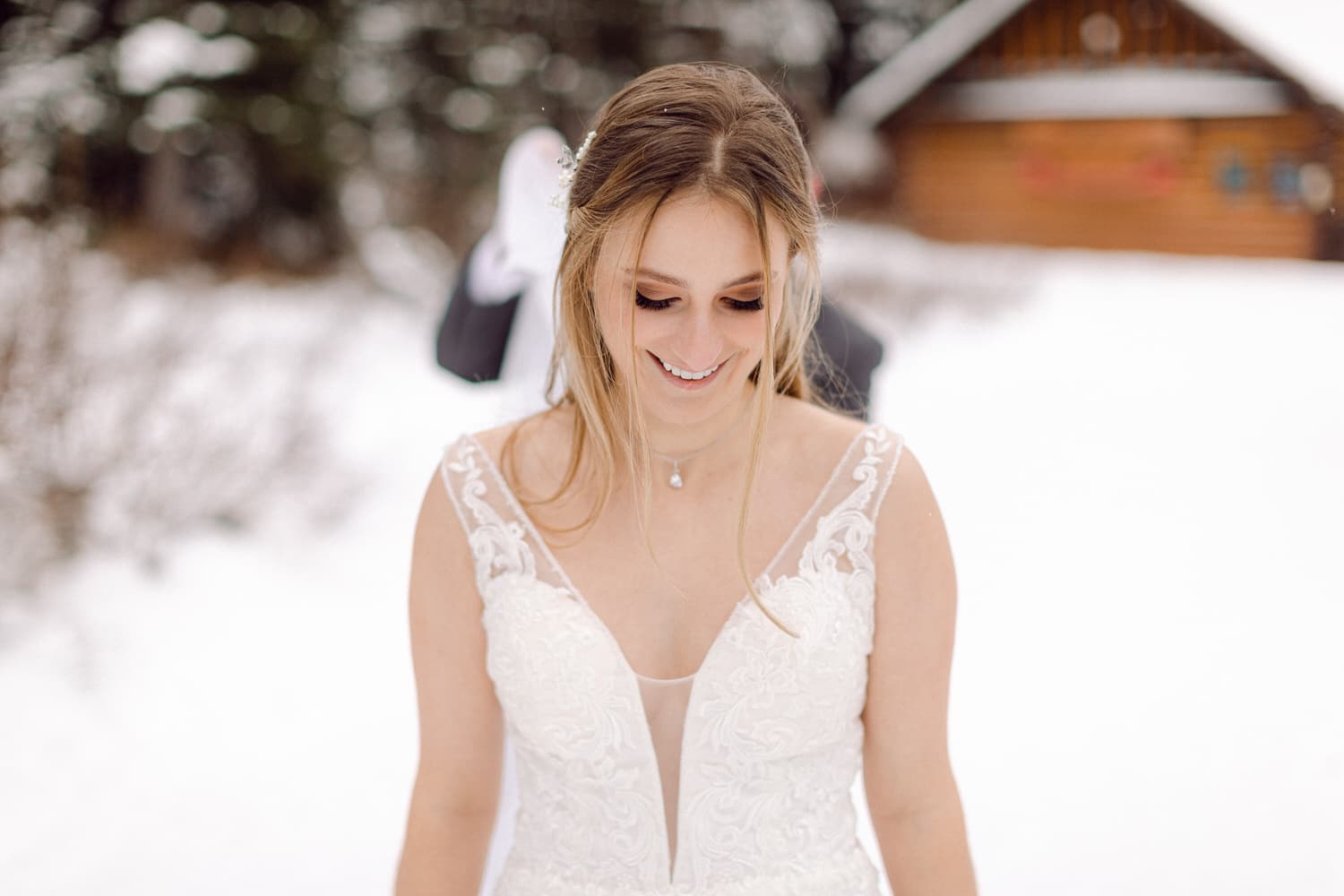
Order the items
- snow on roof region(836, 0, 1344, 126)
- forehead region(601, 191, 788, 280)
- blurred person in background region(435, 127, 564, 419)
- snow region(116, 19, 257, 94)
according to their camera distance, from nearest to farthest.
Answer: forehead region(601, 191, 788, 280), blurred person in background region(435, 127, 564, 419), snow on roof region(836, 0, 1344, 126), snow region(116, 19, 257, 94)

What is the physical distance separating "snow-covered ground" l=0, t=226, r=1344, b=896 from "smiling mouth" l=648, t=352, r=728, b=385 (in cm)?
163

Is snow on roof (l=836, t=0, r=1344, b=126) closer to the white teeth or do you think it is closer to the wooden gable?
the wooden gable

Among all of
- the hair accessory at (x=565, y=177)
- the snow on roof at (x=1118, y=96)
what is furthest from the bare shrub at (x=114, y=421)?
the hair accessory at (x=565, y=177)

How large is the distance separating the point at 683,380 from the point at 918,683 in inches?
14.3

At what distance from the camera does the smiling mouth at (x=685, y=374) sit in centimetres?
101

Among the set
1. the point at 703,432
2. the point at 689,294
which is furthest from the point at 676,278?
the point at 703,432

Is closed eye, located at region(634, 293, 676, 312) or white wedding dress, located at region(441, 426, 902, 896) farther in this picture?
white wedding dress, located at region(441, 426, 902, 896)

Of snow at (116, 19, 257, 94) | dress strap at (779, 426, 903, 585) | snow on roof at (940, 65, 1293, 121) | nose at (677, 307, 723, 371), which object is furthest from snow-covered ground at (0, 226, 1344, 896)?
snow at (116, 19, 257, 94)

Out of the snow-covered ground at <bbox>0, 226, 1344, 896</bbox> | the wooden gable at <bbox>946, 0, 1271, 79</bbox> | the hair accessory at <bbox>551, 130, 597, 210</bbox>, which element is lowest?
the snow-covered ground at <bbox>0, 226, 1344, 896</bbox>

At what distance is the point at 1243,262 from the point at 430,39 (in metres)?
6.81

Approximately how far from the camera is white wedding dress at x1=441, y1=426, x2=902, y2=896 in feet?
3.61

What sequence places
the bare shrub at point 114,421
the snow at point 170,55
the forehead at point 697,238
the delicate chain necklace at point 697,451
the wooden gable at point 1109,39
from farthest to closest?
the snow at point 170,55 < the bare shrub at point 114,421 < the wooden gable at point 1109,39 < the delicate chain necklace at point 697,451 < the forehead at point 697,238

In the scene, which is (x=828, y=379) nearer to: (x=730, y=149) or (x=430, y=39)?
(x=730, y=149)

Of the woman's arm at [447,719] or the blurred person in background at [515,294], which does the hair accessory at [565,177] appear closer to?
the woman's arm at [447,719]
